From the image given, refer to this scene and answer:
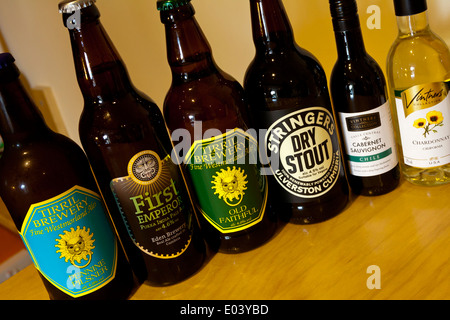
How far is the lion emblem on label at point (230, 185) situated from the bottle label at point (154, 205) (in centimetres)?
6

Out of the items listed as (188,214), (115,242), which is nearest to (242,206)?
(188,214)

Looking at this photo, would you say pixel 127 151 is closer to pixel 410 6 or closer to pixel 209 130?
pixel 209 130

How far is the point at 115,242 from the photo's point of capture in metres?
0.75

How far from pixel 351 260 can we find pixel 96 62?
0.44 metres

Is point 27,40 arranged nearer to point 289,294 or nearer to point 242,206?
point 242,206

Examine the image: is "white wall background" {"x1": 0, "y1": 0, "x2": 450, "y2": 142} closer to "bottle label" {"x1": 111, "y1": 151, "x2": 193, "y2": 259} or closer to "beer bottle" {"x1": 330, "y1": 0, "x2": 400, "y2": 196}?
"beer bottle" {"x1": 330, "y1": 0, "x2": 400, "y2": 196}

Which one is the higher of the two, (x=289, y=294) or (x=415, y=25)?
(x=415, y=25)

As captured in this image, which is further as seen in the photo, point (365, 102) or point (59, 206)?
point (365, 102)

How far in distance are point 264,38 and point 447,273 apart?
1.35 feet

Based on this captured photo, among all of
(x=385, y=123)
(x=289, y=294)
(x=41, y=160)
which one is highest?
(x=41, y=160)

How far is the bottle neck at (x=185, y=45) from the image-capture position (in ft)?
2.31

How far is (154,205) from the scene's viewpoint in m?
0.72

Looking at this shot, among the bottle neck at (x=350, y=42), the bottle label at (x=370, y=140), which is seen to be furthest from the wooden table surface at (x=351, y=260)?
the bottle neck at (x=350, y=42)
